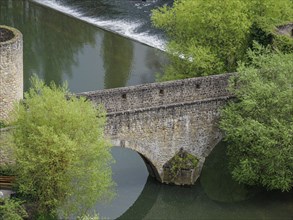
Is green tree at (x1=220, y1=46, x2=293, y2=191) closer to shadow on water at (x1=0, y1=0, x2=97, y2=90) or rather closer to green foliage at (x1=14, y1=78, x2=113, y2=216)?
green foliage at (x1=14, y1=78, x2=113, y2=216)

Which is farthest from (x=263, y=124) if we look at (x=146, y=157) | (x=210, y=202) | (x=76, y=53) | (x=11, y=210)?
(x=76, y=53)

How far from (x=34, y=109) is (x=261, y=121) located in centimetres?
765

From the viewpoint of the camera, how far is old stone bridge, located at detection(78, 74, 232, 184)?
23.1 meters

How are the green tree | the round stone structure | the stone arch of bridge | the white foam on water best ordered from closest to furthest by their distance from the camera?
the round stone structure
the green tree
the stone arch of bridge
the white foam on water

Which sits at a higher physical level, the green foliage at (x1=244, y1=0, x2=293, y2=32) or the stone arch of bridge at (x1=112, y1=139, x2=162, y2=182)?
the green foliage at (x1=244, y1=0, x2=293, y2=32)

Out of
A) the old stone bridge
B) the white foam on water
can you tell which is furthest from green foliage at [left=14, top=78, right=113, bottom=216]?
the white foam on water

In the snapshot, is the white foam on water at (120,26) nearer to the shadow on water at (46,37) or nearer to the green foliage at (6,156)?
the shadow on water at (46,37)

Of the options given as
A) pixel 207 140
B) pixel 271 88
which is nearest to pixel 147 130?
pixel 207 140

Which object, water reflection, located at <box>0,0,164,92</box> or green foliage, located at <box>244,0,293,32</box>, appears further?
water reflection, located at <box>0,0,164,92</box>

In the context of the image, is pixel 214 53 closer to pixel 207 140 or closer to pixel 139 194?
pixel 207 140

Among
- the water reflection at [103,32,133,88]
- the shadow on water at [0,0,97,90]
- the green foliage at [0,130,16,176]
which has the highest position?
the green foliage at [0,130,16,176]

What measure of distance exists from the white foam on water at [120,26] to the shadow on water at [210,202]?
1418cm

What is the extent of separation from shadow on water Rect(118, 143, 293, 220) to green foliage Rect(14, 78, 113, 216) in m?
3.86

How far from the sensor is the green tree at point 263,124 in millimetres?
23266
